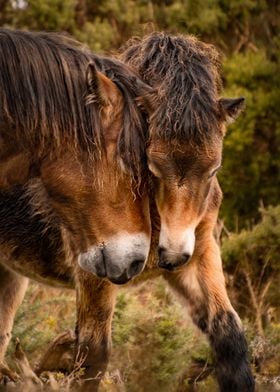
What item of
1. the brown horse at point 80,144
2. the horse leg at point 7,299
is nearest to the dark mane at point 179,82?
the brown horse at point 80,144

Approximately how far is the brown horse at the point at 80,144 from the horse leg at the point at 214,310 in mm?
969

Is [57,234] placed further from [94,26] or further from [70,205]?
[94,26]

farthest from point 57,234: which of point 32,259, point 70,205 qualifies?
point 70,205

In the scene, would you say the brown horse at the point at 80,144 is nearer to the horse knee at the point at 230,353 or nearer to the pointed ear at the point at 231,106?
the pointed ear at the point at 231,106

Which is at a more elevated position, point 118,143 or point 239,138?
point 118,143

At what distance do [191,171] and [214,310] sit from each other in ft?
3.66

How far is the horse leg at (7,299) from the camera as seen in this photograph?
815 cm

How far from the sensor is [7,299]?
26.8 ft

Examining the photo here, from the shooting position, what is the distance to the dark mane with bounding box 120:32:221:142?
6230 millimetres

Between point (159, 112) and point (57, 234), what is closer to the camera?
point (159, 112)

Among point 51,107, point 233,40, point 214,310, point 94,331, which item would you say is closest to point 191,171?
point 51,107

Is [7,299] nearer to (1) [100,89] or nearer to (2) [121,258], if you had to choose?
(2) [121,258]

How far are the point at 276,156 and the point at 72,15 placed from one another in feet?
11.3

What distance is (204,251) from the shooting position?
6980 millimetres
